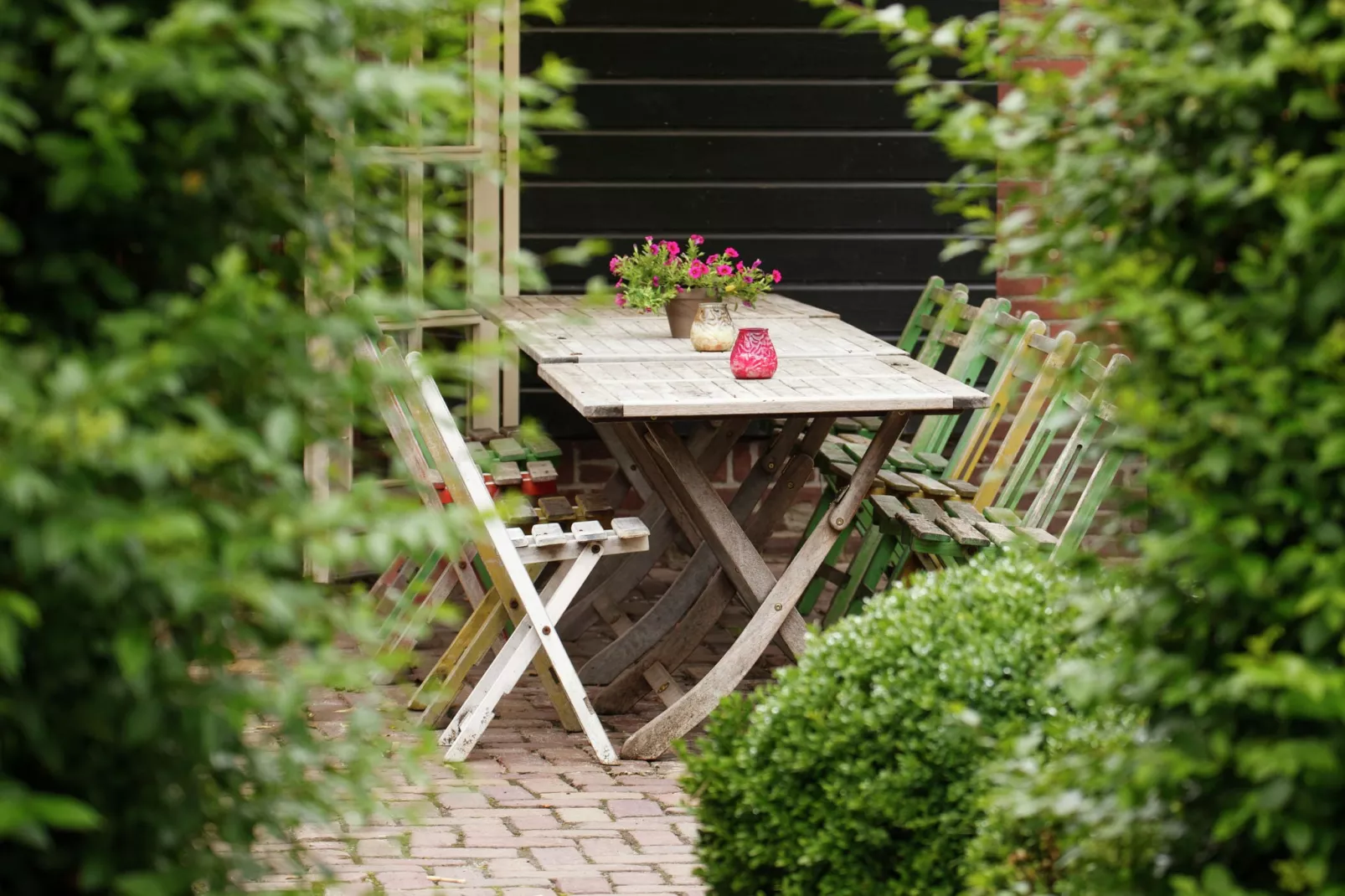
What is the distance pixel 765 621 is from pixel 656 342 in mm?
1341

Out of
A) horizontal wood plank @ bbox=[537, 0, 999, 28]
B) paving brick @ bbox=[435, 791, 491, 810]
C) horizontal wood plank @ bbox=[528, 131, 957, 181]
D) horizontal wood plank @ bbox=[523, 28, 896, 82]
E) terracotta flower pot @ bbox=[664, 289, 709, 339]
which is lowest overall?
paving brick @ bbox=[435, 791, 491, 810]

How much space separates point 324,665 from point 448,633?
4857mm

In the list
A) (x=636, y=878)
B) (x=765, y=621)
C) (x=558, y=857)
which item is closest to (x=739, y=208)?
(x=765, y=621)

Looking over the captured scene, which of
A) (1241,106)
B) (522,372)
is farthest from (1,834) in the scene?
(522,372)

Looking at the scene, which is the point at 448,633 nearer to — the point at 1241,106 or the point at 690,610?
the point at 690,610

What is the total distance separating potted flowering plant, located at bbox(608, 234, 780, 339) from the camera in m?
5.96

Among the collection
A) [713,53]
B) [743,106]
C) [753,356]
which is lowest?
[753,356]

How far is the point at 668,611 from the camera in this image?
575 cm

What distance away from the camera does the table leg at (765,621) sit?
5.02m

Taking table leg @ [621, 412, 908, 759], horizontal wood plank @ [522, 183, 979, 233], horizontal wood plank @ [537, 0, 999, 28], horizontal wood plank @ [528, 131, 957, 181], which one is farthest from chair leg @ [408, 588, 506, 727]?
horizontal wood plank @ [537, 0, 999, 28]

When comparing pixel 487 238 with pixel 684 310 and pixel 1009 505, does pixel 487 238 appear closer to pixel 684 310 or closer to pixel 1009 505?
pixel 684 310

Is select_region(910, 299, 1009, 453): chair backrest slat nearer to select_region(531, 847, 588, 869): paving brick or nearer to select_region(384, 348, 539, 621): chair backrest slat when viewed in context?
select_region(384, 348, 539, 621): chair backrest slat

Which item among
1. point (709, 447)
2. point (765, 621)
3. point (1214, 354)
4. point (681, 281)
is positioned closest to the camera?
point (1214, 354)

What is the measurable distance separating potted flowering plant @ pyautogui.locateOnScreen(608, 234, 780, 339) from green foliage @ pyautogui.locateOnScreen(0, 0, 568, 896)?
3.84 m
